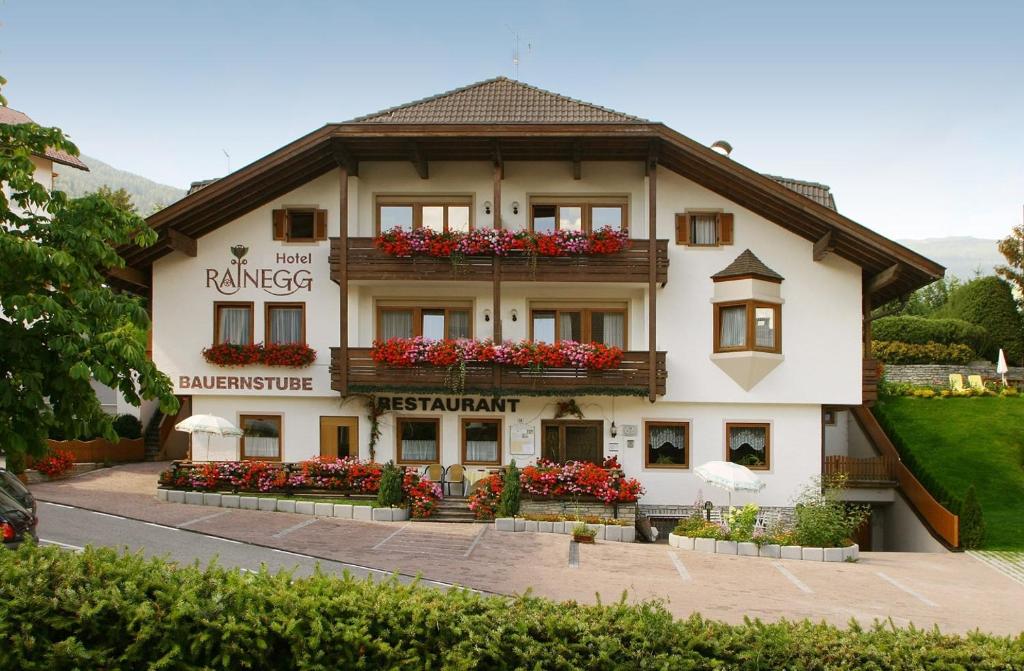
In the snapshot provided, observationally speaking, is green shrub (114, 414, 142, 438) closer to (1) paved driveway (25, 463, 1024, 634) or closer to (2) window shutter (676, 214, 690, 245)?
(1) paved driveway (25, 463, 1024, 634)

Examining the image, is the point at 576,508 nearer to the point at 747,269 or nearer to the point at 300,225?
the point at 747,269

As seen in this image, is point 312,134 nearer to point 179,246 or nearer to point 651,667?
point 179,246

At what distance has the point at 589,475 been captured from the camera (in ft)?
67.3

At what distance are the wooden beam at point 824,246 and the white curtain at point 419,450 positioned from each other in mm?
11004

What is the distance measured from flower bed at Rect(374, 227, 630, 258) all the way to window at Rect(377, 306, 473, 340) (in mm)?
2031

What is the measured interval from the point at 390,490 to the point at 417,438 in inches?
116

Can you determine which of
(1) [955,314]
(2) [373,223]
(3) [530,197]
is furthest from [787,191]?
(1) [955,314]

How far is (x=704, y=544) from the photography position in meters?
18.2

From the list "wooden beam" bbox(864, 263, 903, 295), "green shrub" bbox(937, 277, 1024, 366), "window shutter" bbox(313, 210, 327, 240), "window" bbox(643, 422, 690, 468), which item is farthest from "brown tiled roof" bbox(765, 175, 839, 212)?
"green shrub" bbox(937, 277, 1024, 366)

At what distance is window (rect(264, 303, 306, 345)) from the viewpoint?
2297 cm

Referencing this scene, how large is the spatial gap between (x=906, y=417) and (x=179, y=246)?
23111mm

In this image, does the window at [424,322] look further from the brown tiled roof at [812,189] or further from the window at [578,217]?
the brown tiled roof at [812,189]

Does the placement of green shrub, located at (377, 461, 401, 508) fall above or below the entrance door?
below

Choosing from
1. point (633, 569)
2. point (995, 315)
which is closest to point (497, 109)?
point (633, 569)
